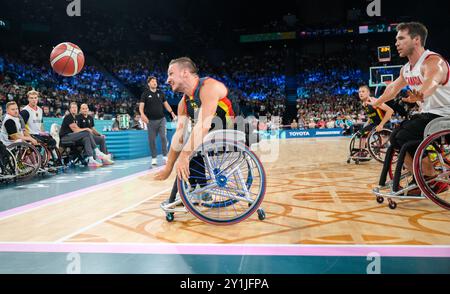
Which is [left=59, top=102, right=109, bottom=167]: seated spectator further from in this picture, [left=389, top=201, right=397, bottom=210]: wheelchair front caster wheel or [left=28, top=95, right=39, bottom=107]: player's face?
[left=389, top=201, right=397, bottom=210]: wheelchair front caster wheel

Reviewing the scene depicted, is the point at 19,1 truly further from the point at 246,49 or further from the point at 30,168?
the point at 30,168

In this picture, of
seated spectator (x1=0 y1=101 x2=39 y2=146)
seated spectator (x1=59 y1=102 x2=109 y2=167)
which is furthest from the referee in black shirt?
seated spectator (x1=0 y1=101 x2=39 y2=146)

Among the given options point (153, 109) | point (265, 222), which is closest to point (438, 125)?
point (265, 222)

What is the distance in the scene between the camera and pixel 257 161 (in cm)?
245

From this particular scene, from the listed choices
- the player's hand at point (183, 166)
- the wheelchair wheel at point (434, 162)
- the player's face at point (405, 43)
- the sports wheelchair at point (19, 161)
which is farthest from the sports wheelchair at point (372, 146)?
the sports wheelchair at point (19, 161)

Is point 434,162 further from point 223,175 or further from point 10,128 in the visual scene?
point 10,128

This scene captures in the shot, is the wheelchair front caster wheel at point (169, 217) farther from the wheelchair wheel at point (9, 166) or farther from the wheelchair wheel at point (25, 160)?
the wheelchair wheel at point (25, 160)

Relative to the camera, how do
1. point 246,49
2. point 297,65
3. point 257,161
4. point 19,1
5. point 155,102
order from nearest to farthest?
1. point 257,161
2. point 155,102
3. point 19,1
4. point 297,65
5. point 246,49

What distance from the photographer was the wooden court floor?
2.32 meters

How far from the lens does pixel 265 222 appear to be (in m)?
2.74

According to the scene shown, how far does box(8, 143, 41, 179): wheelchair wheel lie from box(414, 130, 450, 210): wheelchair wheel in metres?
5.18

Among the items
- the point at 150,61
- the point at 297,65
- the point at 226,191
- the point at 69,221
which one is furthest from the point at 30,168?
the point at 297,65

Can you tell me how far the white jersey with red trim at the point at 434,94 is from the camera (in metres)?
2.86

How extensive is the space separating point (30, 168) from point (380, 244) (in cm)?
536
